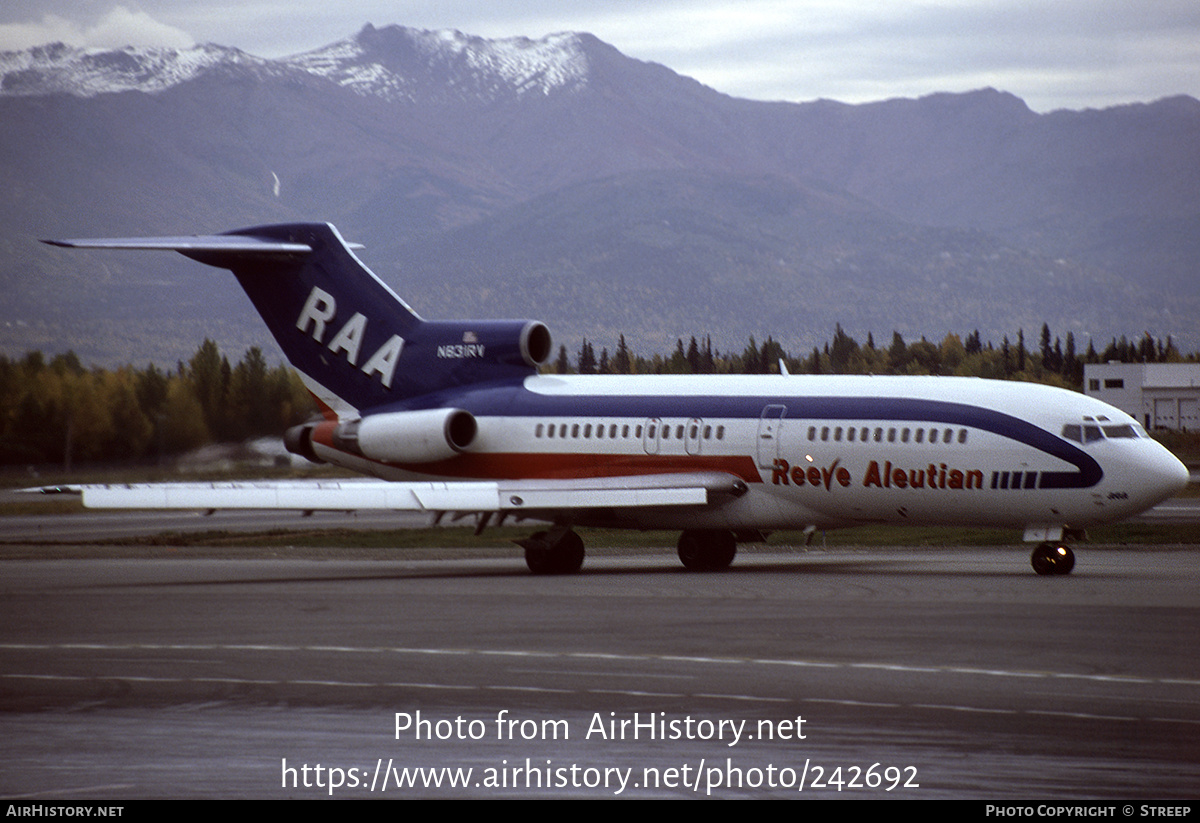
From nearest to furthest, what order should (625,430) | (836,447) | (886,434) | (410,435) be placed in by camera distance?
(886,434) < (836,447) < (625,430) < (410,435)

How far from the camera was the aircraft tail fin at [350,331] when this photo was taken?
41812 mm

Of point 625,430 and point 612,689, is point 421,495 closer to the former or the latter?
point 625,430

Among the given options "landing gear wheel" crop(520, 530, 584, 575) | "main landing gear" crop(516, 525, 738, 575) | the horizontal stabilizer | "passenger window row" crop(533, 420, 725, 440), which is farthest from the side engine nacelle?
the horizontal stabilizer

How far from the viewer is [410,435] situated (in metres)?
40.5

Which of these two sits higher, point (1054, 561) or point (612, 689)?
point (612, 689)

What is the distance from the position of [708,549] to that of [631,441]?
119 inches

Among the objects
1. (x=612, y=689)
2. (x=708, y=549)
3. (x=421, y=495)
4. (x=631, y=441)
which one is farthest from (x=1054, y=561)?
(x=612, y=689)

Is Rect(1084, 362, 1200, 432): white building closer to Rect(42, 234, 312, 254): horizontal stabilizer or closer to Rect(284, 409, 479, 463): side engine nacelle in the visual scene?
Rect(42, 234, 312, 254): horizontal stabilizer

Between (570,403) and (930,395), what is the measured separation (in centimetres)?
870

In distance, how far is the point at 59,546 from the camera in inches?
1929

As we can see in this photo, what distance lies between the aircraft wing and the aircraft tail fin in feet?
17.2

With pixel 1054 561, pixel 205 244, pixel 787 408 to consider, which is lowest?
pixel 1054 561

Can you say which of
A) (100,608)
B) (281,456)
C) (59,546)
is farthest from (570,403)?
(281,456)

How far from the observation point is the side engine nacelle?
40.2m
